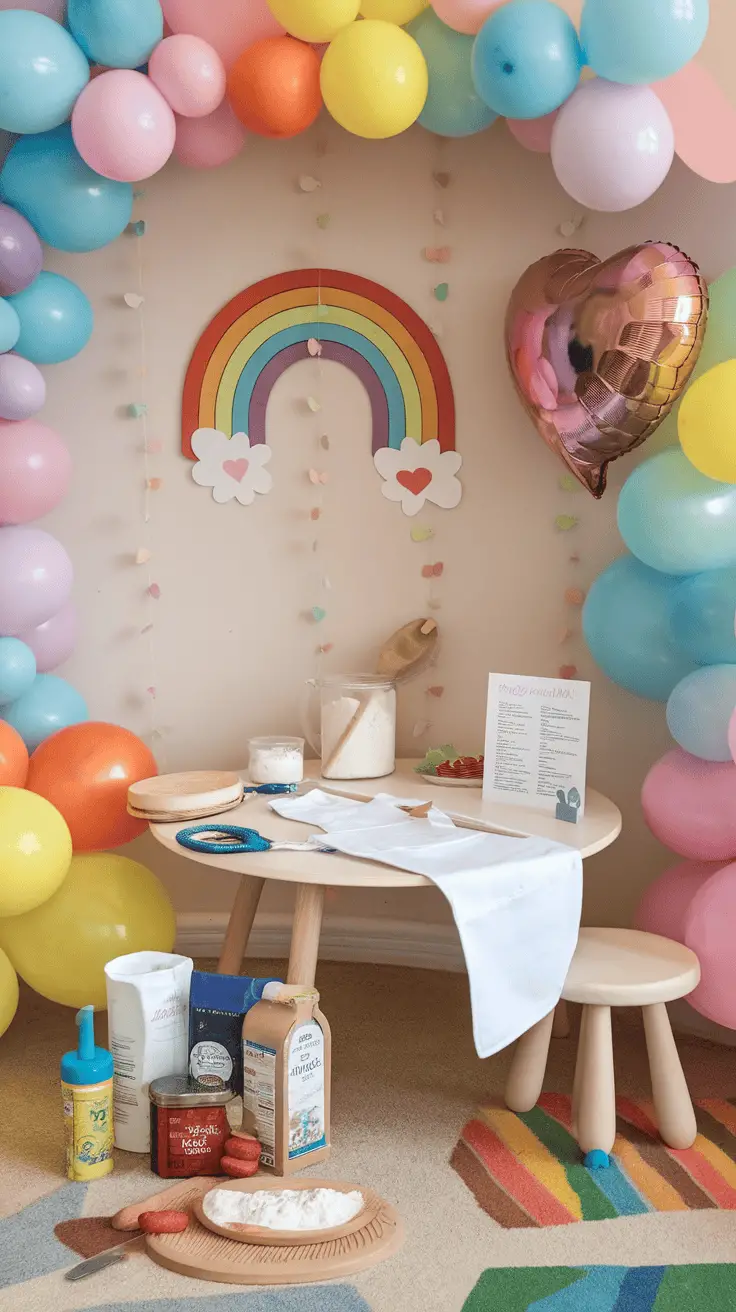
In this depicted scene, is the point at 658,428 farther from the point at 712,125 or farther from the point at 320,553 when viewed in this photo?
the point at 320,553

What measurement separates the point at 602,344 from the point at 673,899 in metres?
1.03

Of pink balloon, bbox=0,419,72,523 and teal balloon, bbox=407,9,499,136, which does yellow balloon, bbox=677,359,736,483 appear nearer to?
teal balloon, bbox=407,9,499,136

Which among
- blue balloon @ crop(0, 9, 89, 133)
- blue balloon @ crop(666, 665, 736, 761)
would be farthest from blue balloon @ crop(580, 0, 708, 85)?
blue balloon @ crop(666, 665, 736, 761)

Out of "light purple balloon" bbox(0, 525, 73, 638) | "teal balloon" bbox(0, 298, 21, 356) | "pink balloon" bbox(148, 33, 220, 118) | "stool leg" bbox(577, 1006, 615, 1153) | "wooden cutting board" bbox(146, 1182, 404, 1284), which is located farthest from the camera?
"light purple balloon" bbox(0, 525, 73, 638)

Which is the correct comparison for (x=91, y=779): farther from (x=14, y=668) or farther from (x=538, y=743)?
(x=538, y=743)

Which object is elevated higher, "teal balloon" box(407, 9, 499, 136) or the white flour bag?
"teal balloon" box(407, 9, 499, 136)

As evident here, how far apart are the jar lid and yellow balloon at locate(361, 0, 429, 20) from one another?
1.90 meters

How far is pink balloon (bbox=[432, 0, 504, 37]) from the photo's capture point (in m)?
2.07

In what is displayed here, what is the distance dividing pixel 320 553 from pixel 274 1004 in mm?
1160

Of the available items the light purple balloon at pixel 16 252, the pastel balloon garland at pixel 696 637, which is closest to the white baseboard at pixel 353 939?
the pastel balloon garland at pixel 696 637

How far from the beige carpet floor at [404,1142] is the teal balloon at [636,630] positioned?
2.42ft

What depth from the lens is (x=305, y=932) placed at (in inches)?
75.5

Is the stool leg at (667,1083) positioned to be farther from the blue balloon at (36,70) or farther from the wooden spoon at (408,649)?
the blue balloon at (36,70)

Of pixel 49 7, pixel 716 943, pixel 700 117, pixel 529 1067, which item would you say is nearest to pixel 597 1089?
pixel 529 1067
